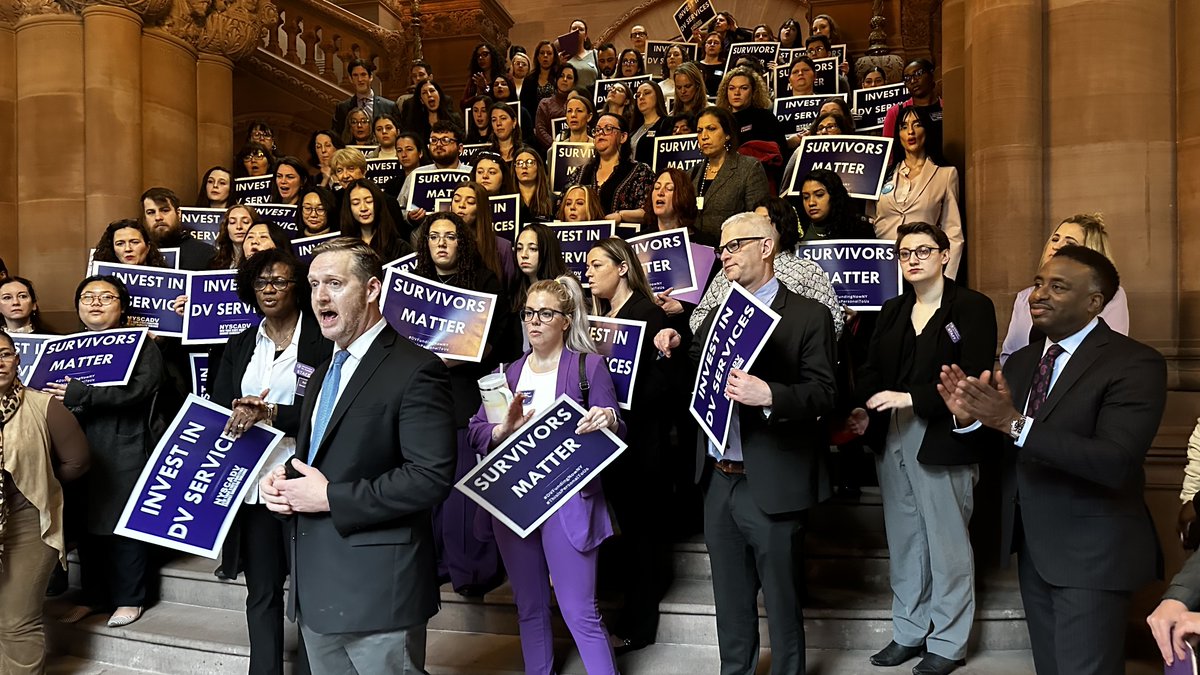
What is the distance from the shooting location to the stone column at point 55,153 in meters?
8.51

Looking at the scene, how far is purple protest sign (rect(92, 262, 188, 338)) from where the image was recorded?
6055mm

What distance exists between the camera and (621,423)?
14.4ft

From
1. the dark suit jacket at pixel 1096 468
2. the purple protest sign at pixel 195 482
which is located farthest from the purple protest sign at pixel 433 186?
the dark suit jacket at pixel 1096 468

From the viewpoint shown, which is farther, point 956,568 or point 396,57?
point 396,57

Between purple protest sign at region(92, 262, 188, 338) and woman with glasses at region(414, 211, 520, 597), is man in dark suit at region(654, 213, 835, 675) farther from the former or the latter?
purple protest sign at region(92, 262, 188, 338)

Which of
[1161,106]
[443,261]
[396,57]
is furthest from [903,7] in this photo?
[443,261]

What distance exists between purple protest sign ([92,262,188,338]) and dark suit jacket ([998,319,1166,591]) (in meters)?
4.93

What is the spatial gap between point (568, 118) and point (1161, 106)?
464 centimetres

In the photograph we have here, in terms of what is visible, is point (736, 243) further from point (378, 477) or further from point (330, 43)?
point (330, 43)

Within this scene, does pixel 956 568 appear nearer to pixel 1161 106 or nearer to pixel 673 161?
pixel 1161 106

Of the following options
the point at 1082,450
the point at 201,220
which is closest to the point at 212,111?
the point at 201,220

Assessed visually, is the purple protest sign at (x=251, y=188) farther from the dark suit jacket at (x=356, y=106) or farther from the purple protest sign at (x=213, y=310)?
the dark suit jacket at (x=356, y=106)

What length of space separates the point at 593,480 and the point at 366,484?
5.01 ft

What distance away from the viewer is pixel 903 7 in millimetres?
15602
